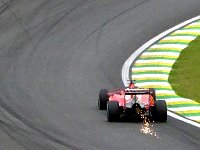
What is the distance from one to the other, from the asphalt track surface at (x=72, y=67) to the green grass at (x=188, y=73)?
184 cm

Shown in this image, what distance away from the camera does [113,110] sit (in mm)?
20922

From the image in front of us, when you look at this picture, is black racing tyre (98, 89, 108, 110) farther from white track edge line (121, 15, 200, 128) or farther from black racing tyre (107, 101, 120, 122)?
white track edge line (121, 15, 200, 128)

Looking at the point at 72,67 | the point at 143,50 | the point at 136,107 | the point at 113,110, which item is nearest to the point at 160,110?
the point at 136,107

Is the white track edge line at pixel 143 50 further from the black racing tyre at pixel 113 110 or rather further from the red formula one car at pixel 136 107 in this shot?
the black racing tyre at pixel 113 110

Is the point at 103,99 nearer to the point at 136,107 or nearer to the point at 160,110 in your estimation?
the point at 136,107

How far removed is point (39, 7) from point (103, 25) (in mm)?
3550

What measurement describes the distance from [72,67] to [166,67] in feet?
10.4

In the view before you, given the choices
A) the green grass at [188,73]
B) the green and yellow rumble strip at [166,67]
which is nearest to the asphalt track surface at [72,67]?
the green and yellow rumble strip at [166,67]

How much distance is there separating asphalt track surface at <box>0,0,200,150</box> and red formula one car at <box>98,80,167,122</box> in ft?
0.99

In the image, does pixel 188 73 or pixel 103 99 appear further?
pixel 188 73

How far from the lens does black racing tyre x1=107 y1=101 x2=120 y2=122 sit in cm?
2094

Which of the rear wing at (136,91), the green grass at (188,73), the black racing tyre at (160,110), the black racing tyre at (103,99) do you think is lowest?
the black racing tyre at (160,110)

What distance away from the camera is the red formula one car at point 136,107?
68.5 feet

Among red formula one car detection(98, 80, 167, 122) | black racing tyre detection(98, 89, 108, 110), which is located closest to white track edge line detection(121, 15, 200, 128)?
red formula one car detection(98, 80, 167, 122)
